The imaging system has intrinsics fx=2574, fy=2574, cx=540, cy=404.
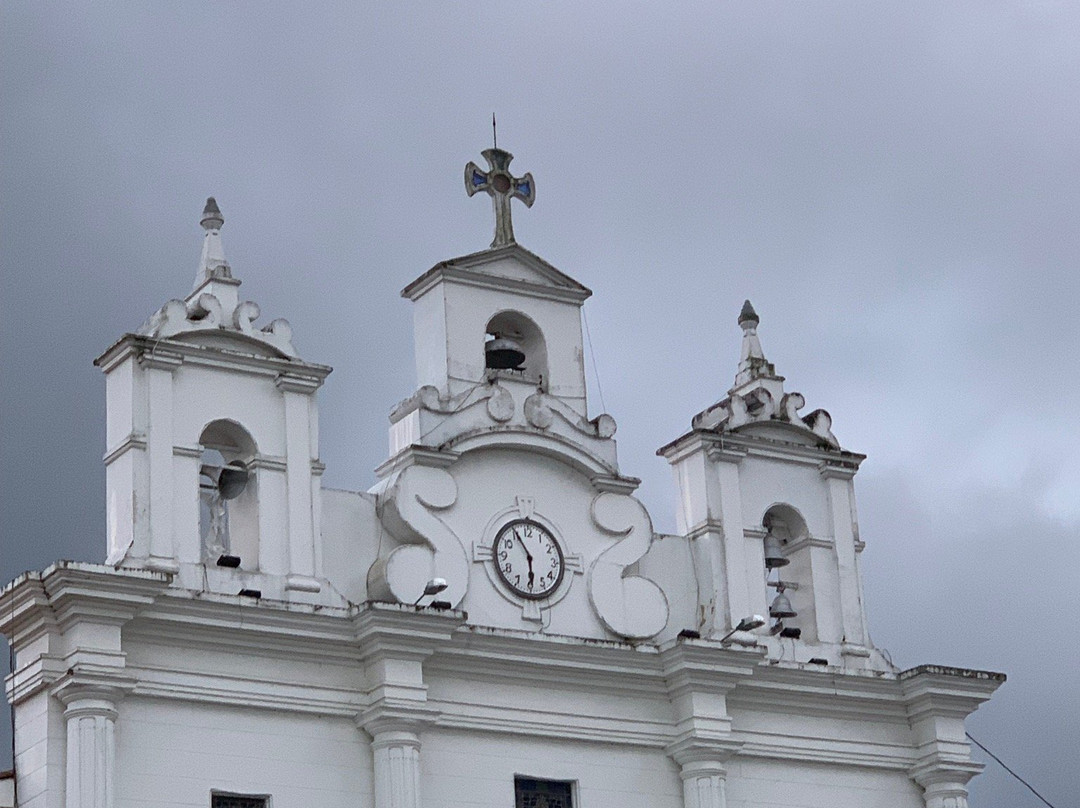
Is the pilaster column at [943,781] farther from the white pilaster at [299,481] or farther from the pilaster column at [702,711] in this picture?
the white pilaster at [299,481]

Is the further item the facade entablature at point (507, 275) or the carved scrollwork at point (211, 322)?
the facade entablature at point (507, 275)

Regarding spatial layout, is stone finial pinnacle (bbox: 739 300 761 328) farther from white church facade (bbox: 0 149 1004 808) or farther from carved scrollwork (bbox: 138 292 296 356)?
carved scrollwork (bbox: 138 292 296 356)

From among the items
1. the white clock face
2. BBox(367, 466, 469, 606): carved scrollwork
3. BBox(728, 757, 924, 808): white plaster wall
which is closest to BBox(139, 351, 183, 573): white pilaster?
BBox(367, 466, 469, 606): carved scrollwork

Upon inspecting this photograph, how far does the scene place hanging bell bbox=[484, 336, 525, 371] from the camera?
28.0 m

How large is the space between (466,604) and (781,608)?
419 cm

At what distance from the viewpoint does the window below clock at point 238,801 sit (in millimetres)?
24250

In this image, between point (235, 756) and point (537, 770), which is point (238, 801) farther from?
point (537, 770)

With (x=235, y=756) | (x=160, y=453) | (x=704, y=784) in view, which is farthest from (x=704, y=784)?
(x=160, y=453)

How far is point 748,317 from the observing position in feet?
100

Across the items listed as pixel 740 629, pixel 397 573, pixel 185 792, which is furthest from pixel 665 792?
pixel 185 792

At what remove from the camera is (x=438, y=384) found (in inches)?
1077

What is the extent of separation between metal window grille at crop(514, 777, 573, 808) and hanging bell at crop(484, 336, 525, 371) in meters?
4.61

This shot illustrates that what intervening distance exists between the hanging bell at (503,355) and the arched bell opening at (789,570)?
340 centimetres

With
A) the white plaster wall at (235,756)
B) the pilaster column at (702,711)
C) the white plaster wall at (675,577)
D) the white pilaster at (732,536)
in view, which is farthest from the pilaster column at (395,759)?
the white pilaster at (732,536)
